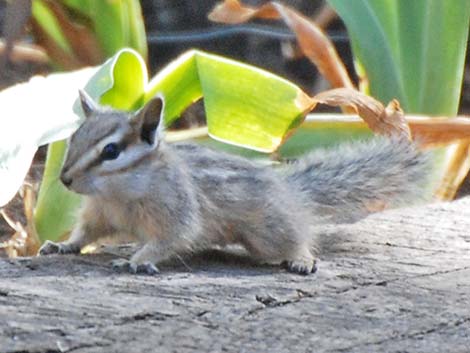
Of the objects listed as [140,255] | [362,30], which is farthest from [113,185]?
[362,30]

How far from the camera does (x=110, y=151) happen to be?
6.40ft

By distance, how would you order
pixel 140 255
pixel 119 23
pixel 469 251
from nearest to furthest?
pixel 140 255
pixel 469 251
pixel 119 23

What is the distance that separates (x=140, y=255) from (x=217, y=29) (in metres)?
2.58

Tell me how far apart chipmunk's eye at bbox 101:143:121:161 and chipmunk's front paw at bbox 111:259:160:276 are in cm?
19

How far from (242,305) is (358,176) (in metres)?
0.78

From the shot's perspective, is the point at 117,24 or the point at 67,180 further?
the point at 117,24

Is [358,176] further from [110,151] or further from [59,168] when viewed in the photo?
[59,168]

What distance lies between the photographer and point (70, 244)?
2.05 metres

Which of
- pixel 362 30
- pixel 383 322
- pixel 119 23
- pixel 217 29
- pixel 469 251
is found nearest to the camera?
pixel 383 322

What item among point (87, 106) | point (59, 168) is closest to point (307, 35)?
point (59, 168)

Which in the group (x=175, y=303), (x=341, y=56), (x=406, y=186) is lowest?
(x=341, y=56)

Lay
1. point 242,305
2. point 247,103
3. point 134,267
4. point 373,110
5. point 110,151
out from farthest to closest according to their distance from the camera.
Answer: point 373,110 < point 247,103 < point 110,151 < point 134,267 < point 242,305

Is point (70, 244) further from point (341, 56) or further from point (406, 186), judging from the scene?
point (341, 56)

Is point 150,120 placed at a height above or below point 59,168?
above
